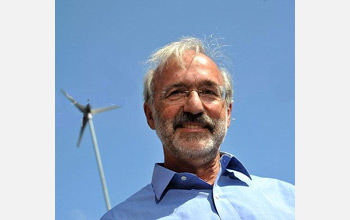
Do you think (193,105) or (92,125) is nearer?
(193,105)

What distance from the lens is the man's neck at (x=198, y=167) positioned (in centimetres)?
301

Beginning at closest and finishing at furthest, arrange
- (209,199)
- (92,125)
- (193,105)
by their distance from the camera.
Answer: (209,199)
(193,105)
(92,125)

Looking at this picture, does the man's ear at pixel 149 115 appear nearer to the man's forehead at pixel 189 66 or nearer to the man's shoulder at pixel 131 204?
the man's forehead at pixel 189 66

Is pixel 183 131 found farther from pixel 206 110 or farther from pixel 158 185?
pixel 158 185

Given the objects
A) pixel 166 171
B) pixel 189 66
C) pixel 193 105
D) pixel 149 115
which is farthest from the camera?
pixel 149 115

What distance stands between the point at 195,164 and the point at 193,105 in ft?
1.47

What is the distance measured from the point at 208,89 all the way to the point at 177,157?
518 mm

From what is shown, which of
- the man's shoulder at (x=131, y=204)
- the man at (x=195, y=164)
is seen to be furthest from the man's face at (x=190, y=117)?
the man's shoulder at (x=131, y=204)

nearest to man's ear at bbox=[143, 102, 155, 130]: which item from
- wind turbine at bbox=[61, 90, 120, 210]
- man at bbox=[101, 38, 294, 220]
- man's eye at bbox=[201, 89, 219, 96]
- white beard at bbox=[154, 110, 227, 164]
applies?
man at bbox=[101, 38, 294, 220]

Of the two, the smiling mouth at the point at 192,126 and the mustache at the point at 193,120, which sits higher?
the mustache at the point at 193,120

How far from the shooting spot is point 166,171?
9.62 ft

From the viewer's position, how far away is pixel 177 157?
9.73 feet

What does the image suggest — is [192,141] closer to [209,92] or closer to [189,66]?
[209,92]

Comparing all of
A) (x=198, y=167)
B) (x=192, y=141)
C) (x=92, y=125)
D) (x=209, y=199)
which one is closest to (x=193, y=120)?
(x=192, y=141)
